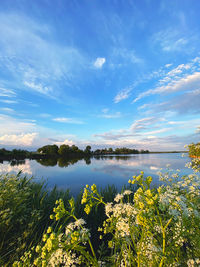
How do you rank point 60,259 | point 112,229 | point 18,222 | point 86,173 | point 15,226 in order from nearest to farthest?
point 60,259 → point 112,229 → point 15,226 → point 18,222 → point 86,173

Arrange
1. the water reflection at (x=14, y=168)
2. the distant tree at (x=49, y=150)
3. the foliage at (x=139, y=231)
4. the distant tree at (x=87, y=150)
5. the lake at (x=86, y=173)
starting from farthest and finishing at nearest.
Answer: the distant tree at (x=87, y=150) → the distant tree at (x=49, y=150) → the lake at (x=86, y=173) → the water reflection at (x=14, y=168) → the foliage at (x=139, y=231)

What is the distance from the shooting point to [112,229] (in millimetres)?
1822

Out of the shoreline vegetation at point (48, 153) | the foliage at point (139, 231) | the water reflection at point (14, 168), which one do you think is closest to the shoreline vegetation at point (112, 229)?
the foliage at point (139, 231)

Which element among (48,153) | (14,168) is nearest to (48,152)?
(48,153)

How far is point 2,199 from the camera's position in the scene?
12.4 feet

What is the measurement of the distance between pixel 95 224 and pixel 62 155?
292 feet

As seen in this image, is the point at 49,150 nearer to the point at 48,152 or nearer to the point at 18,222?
the point at 48,152

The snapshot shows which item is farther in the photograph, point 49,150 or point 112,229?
point 49,150

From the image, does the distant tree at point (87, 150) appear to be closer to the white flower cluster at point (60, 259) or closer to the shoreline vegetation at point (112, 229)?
the shoreline vegetation at point (112, 229)

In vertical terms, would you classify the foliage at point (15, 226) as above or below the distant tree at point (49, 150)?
below

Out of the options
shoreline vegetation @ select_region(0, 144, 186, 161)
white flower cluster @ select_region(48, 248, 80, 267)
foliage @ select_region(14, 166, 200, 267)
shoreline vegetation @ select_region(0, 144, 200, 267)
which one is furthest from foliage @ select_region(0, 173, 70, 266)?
shoreline vegetation @ select_region(0, 144, 186, 161)

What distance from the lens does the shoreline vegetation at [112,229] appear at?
1.37m

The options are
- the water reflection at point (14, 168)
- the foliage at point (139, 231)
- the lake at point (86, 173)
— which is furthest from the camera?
the lake at point (86, 173)

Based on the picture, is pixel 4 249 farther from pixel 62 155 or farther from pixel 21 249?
pixel 62 155
